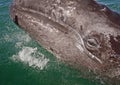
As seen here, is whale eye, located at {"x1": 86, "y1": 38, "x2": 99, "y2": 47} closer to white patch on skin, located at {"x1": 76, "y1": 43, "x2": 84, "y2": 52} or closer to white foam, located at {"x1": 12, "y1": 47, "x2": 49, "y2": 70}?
white patch on skin, located at {"x1": 76, "y1": 43, "x2": 84, "y2": 52}

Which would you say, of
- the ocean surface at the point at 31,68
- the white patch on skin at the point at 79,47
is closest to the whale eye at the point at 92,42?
the white patch on skin at the point at 79,47

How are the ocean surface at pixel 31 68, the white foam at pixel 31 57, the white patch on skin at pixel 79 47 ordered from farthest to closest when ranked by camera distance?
the white foam at pixel 31 57, the ocean surface at pixel 31 68, the white patch on skin at pixel 79 47

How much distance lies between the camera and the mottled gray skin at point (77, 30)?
881 centimetres

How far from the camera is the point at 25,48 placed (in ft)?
45.1

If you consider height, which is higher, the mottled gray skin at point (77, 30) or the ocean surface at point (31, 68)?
the mottled gray skin at point (77, 30)

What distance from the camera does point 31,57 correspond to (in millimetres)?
12641

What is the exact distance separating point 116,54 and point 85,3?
175 centimetres

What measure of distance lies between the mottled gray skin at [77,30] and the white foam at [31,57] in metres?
2.58

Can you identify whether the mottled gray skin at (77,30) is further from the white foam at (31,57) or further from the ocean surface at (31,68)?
the white foam at (31,57)

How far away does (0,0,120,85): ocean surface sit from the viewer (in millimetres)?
10836

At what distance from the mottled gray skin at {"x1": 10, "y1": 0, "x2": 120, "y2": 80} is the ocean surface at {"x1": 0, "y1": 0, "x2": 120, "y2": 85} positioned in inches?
33.4

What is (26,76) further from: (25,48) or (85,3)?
(85,3)

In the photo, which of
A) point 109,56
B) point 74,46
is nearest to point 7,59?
point 74,46

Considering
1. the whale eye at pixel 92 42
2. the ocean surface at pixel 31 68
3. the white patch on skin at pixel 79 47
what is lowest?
the ocean surface at pixel 31 68
